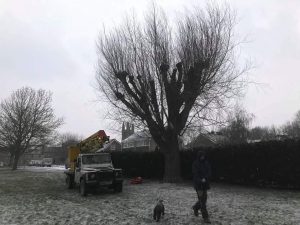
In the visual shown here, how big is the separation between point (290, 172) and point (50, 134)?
4417 centimetres

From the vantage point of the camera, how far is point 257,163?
21922 mm

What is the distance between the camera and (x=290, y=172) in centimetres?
1994

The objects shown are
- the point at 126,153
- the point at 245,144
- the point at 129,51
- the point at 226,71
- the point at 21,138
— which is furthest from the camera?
the point at 21,138

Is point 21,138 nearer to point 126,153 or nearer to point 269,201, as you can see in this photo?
point 126,153

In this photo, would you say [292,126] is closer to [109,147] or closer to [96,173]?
[109,147]

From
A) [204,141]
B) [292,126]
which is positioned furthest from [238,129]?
[292,126]

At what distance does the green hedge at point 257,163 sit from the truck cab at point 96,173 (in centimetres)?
655

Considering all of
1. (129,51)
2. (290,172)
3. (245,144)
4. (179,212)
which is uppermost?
(129,51)

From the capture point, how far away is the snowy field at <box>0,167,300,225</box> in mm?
12562

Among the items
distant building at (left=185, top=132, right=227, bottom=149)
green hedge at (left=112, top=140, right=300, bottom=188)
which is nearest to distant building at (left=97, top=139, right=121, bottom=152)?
green hedge at (left=112, top=140, right=300, bottom=188)

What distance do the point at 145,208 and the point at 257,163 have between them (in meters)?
8.99

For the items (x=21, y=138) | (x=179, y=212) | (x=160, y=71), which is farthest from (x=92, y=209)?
(x=21, y=138)

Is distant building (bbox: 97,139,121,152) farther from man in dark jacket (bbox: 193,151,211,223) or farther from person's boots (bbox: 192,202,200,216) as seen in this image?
man in dark jacket (bbox: 193,151,211,223)

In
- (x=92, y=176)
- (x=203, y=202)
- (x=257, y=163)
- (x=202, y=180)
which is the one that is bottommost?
(x=203, y=202)
